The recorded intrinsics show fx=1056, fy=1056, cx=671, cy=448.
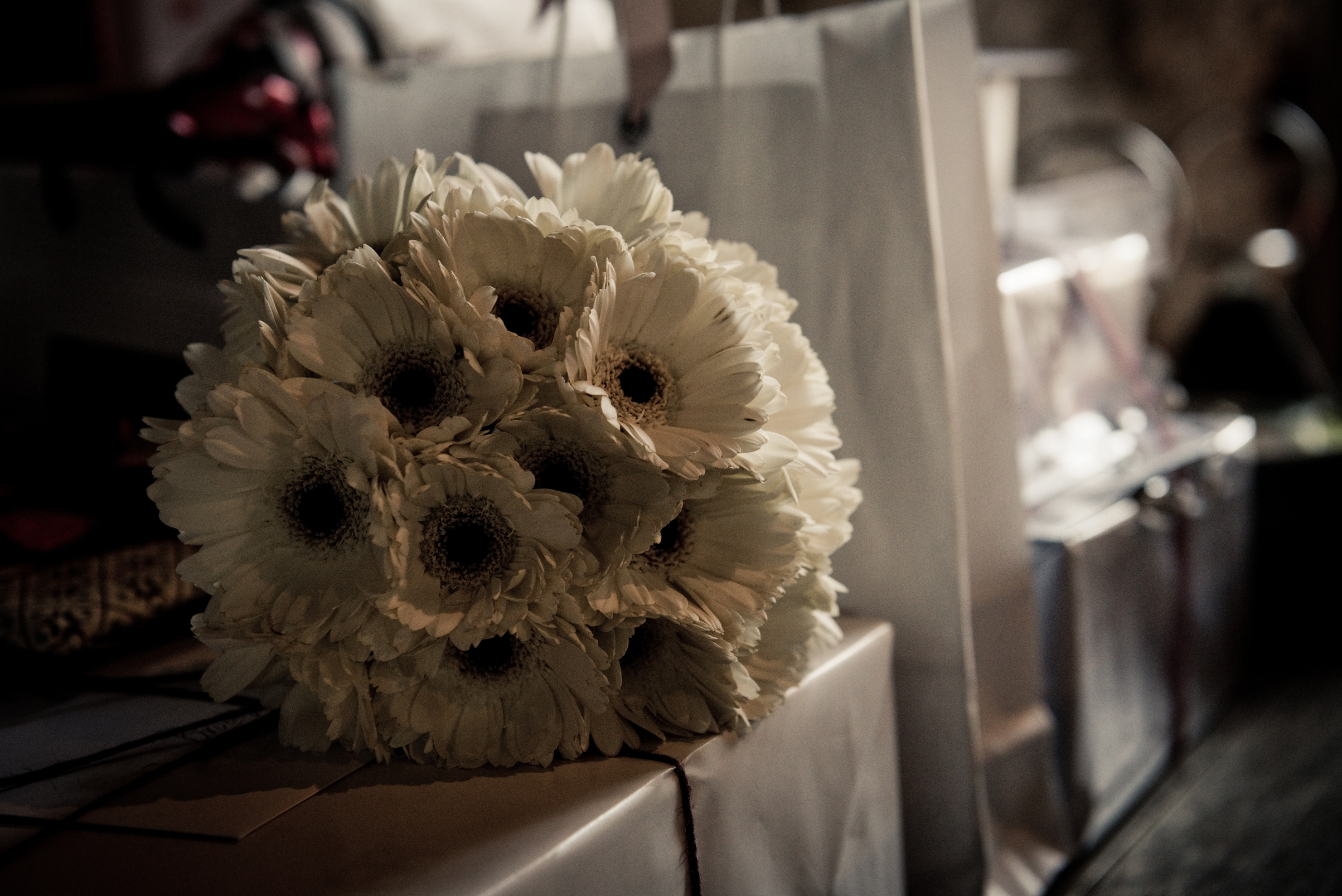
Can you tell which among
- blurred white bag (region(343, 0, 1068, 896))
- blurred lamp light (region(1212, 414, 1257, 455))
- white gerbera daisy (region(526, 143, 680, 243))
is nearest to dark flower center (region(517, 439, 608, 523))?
white gerbera daisy (region(526, 143, 680, 243))

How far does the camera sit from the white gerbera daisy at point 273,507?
1.32ft

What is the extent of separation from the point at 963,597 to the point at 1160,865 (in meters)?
0.41

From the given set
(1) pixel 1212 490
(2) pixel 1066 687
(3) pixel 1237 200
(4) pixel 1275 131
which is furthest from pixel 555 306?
(3) pixel 1237 200

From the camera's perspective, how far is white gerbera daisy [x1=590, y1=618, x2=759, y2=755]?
1.50 ft

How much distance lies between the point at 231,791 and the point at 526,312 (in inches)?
9.0

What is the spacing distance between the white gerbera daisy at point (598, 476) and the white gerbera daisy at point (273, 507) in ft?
0.18

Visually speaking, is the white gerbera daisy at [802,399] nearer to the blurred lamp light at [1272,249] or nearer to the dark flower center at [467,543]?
the dark flower center at [467,543]

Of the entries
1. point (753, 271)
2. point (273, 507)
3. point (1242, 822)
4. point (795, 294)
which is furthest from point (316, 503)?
point (1242, 822)

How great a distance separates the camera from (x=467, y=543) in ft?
1.35

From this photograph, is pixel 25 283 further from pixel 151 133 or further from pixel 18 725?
pixel 18 725

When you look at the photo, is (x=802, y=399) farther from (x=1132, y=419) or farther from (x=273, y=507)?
(x=1132, y=419)

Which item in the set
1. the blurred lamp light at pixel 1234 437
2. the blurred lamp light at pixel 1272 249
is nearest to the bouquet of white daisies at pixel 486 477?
the blurred lamp light at pixel 1234 437

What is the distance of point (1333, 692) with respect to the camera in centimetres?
122

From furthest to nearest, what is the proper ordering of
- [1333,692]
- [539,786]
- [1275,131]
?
[1275,131] → [1333,692] → [539,786]
